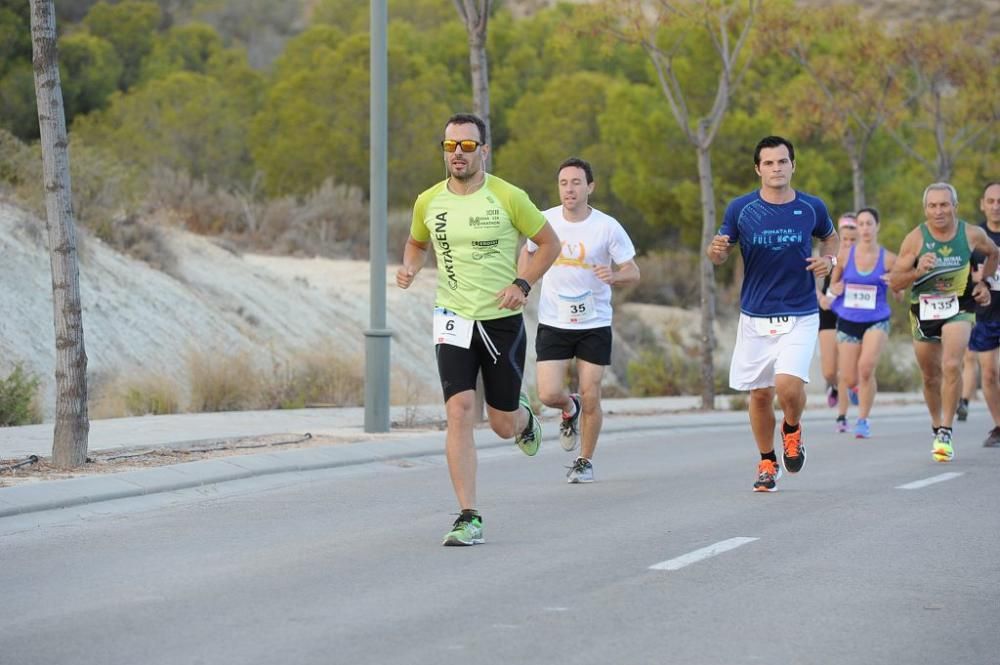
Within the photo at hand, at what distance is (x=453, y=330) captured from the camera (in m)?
9.66


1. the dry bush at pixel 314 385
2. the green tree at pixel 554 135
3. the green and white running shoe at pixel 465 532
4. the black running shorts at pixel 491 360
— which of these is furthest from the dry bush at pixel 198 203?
the green and white running shoe at pixel 465 532

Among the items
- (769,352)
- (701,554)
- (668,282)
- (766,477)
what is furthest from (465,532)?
(668,282)

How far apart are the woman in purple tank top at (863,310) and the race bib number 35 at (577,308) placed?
564 cm

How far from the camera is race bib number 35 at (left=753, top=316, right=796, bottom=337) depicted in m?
11.5

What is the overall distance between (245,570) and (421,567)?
899mm

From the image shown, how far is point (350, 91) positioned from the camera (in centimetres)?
4559

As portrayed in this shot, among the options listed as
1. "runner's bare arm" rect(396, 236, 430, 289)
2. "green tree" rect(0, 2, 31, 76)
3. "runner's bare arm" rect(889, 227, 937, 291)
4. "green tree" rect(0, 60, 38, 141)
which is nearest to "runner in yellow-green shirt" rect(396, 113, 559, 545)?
"runner's bare arm" rect(396, 236, 430, 289)

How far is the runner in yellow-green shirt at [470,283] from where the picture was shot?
9578mm

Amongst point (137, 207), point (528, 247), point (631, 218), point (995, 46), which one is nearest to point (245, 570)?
point (528, 247)

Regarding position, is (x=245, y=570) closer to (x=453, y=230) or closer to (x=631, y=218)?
(x=453, y=230)

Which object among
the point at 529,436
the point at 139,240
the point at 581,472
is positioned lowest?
the point at 581,472

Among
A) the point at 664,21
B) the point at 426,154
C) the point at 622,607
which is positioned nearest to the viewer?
the point at 622,607

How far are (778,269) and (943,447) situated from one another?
3971mm

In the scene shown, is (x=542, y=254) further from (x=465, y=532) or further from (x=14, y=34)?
(x=14, y=34)
